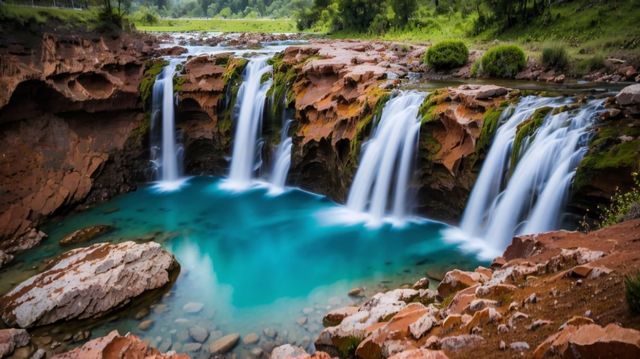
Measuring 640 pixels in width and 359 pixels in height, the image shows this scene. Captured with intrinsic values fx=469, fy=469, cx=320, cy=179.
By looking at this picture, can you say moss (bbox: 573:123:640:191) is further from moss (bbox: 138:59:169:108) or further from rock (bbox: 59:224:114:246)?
moss (bbox: 138:59:169:108)

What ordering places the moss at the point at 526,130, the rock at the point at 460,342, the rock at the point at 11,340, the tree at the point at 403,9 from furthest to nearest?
the tree at the point at 403,9 → the moss at the point at 526,130 → the rock at the point at 11,340 → the rock at the point at 460,342

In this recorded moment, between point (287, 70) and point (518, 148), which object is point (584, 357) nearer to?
point (518, 148)

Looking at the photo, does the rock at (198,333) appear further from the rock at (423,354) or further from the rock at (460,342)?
the rock at (460,342)

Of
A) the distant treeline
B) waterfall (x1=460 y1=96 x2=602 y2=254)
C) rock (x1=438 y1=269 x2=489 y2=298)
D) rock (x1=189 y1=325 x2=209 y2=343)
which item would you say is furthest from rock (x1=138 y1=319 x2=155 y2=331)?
the distant treeline

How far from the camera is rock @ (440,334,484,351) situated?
5.45m

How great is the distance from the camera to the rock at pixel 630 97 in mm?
10836

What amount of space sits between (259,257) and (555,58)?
14.4m

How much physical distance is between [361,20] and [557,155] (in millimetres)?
39032

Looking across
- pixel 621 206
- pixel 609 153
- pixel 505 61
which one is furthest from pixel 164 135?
pixel 621 206

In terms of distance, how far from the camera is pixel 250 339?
961cm

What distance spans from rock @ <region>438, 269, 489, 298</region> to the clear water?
2.84 m

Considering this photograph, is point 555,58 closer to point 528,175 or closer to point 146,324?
point 528,175

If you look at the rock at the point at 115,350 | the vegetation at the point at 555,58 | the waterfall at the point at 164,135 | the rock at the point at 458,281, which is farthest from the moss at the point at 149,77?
the rock at the point at 458,281

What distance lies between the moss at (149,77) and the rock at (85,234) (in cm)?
797
